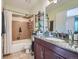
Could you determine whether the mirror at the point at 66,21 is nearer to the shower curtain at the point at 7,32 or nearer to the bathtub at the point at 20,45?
the shower curtain at the point at 7,32

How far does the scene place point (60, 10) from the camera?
9.04 feet

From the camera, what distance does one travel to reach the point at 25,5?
4836mm

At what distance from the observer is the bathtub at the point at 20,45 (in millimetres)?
4554

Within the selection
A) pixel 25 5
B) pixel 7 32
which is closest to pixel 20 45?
pixel 7 32

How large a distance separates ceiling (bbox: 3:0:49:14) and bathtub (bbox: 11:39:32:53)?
5.33ft

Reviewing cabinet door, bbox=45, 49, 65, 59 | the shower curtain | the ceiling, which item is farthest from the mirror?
the shower curtain

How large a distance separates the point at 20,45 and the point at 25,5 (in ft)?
6.96

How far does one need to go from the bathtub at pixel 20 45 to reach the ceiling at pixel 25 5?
5.33ft

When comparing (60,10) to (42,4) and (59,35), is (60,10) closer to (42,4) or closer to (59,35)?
(59,35)

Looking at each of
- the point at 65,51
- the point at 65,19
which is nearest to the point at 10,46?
the point at 65,19

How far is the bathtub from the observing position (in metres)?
4.55

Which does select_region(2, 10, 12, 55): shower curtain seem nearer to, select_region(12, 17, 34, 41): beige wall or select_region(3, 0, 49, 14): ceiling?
select_region(3, 0, 49, 14): ceiling

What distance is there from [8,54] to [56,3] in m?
2.96

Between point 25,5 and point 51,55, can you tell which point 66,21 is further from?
point 25,5
